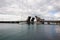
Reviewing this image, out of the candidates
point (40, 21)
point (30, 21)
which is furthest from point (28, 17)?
point (40, 21)

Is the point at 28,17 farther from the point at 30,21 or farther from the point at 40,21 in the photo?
the point at 40,21

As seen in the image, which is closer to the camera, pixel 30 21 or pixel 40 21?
pixel 40 21

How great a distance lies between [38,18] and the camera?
108875 mm

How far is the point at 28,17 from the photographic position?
11038 cm

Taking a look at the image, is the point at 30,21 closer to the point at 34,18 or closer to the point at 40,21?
the point at 34,18

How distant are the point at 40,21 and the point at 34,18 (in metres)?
10.4

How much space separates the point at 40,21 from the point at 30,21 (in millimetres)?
14886

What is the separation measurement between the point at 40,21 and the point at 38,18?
16.5 ft

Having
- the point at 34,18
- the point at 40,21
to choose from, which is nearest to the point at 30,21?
the point at 34,18

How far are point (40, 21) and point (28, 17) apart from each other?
53.0 feet

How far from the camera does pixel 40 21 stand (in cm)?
10631

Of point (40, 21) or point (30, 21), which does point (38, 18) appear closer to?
point (40, 21)

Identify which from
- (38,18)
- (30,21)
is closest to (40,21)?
(38,18)
